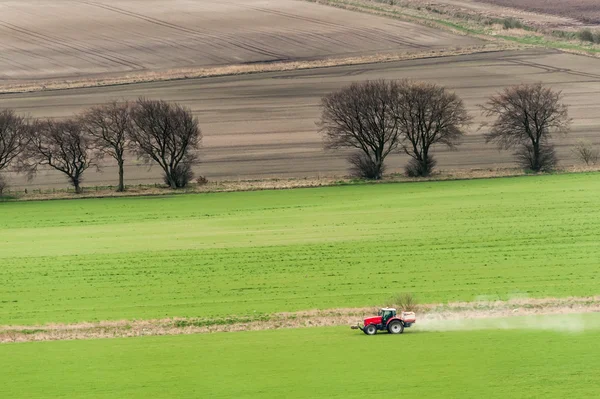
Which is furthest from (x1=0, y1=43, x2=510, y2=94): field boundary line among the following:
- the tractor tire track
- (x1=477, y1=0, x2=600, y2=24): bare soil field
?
(x1=477, y1=0, x2=600, y2=24): bare soil field

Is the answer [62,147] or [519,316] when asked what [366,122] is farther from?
[519,316]

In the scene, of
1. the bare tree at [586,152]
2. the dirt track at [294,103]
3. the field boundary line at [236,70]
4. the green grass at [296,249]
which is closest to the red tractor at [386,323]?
the green grass at [296,249]

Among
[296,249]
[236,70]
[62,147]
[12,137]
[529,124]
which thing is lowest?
[296,249]

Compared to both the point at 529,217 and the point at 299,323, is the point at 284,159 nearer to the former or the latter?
the point at 529,217

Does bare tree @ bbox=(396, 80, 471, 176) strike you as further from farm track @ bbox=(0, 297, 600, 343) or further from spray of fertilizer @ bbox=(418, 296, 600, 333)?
farm track @ bbox=(0, 297, 600, 343)

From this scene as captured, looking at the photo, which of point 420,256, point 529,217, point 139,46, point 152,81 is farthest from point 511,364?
point 139,46

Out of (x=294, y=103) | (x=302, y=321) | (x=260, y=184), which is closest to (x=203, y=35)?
(x=294, y=103)
